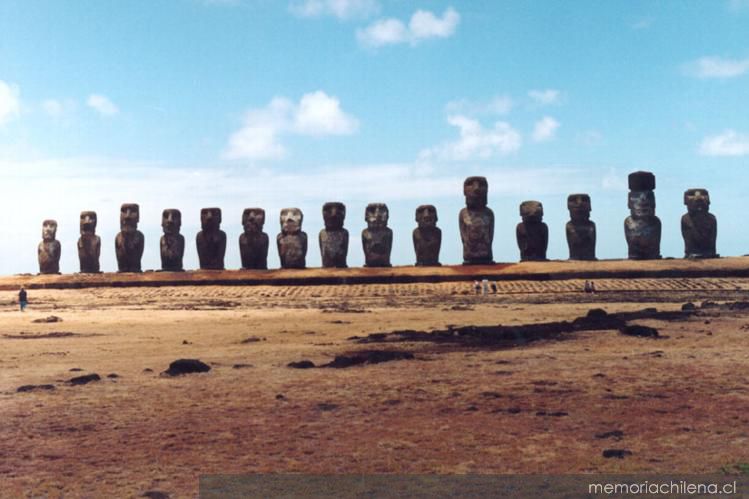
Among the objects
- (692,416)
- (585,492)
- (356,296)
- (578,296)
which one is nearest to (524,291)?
(578,296)

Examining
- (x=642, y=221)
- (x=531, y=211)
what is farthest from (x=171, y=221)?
(x=642, y=221)

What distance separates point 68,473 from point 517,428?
3.09 m

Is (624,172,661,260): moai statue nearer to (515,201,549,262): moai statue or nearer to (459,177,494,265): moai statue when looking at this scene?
(515,201,549,262): moai statue

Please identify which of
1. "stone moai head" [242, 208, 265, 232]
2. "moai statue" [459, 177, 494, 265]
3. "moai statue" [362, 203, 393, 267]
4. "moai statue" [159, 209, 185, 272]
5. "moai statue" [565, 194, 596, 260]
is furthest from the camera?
"moai statue" [159, 209, 185, 272]

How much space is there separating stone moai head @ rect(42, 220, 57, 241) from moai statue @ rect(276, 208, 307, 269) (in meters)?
9.88

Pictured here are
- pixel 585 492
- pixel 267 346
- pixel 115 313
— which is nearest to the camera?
pixel 585 492

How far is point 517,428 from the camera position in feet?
20.7

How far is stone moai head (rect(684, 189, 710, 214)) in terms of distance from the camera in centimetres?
3069

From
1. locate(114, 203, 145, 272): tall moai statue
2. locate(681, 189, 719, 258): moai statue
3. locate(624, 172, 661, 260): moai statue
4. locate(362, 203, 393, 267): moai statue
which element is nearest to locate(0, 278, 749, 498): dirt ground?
locate(624, 172, 661, 260): moai statue

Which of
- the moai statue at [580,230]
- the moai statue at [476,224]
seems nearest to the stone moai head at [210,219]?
the moai statue at [476,224]

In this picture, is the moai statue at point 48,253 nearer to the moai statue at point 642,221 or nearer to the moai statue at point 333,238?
the moai statue at point 333,238

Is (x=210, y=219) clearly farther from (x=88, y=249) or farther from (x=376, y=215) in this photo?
(x=376, y=215)

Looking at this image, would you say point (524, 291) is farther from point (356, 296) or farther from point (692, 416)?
point (692, 416)

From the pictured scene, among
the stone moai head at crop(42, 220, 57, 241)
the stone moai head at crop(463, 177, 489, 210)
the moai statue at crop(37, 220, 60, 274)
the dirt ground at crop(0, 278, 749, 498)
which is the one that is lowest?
the dirt ground at crop(0, 278, 749, 498)
